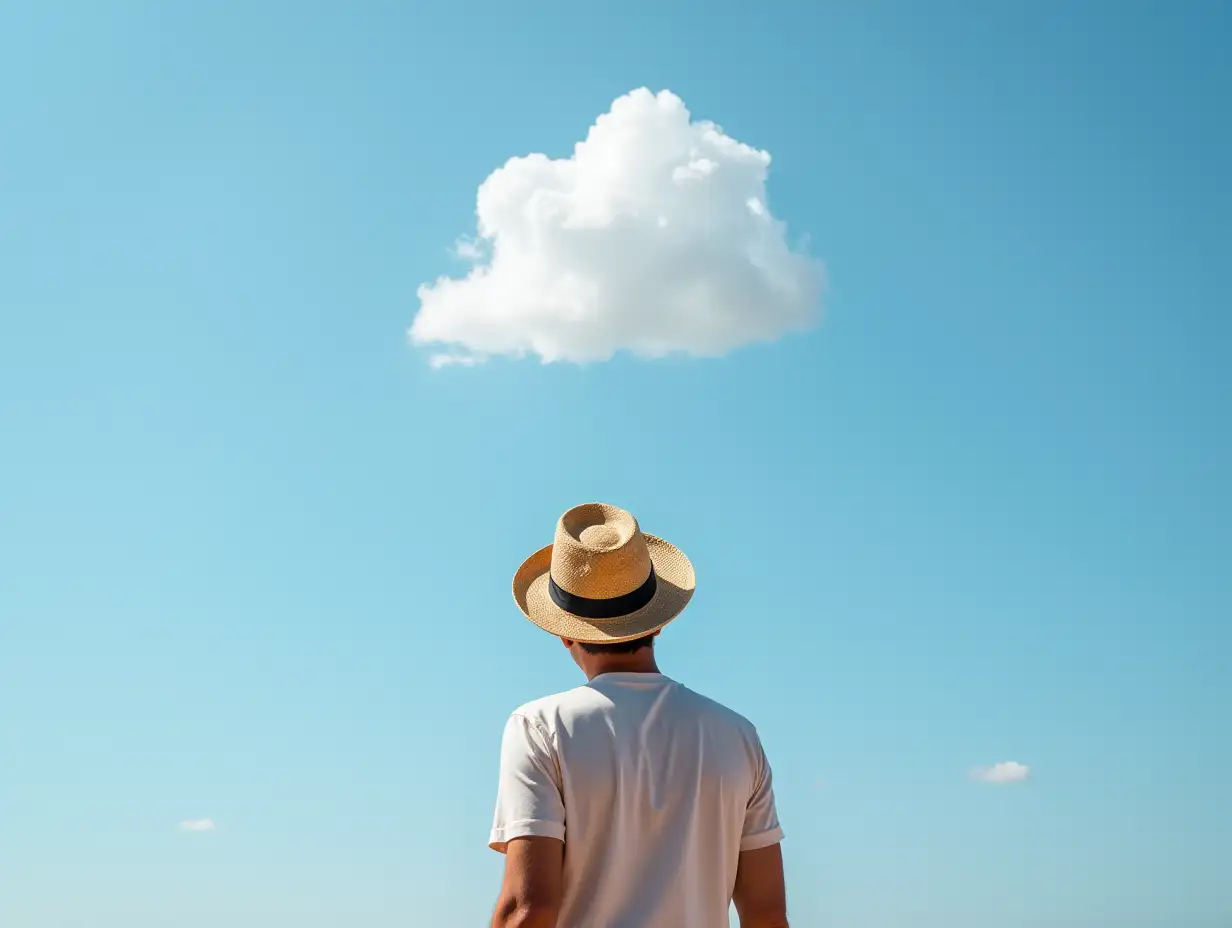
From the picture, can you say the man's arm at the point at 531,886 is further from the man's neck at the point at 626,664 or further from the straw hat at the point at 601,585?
the straw hat at the point at 601,585

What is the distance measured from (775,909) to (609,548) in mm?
1373

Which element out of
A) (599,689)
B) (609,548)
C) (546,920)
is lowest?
(546,920)

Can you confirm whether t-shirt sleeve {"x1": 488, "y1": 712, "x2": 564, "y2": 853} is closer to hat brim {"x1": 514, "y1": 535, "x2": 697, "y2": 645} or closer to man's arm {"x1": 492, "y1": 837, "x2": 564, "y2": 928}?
man's arm {"x1": 492, "y1": 837, "x2": 564, "y2": 928}

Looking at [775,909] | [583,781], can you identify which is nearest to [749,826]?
[775,909]

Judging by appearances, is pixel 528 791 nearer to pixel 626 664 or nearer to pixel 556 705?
pixel 556 705

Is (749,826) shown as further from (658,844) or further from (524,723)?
(524,723)

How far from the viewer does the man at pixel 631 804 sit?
13.6ft

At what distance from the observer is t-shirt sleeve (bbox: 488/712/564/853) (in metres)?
4.12

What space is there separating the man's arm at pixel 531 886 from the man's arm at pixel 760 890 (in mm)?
750

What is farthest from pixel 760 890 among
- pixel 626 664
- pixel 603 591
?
pixel 603 591

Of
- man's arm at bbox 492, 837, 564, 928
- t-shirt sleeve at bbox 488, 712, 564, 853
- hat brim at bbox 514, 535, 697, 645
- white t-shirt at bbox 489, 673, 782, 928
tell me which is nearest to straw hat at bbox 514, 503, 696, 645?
hat brim at bbox 514, 535, 697, 645

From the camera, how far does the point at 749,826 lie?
4.59 meters

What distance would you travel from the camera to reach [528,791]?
13.6 ft

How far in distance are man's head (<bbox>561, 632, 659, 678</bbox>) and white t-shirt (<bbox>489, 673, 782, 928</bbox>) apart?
0.10 m
